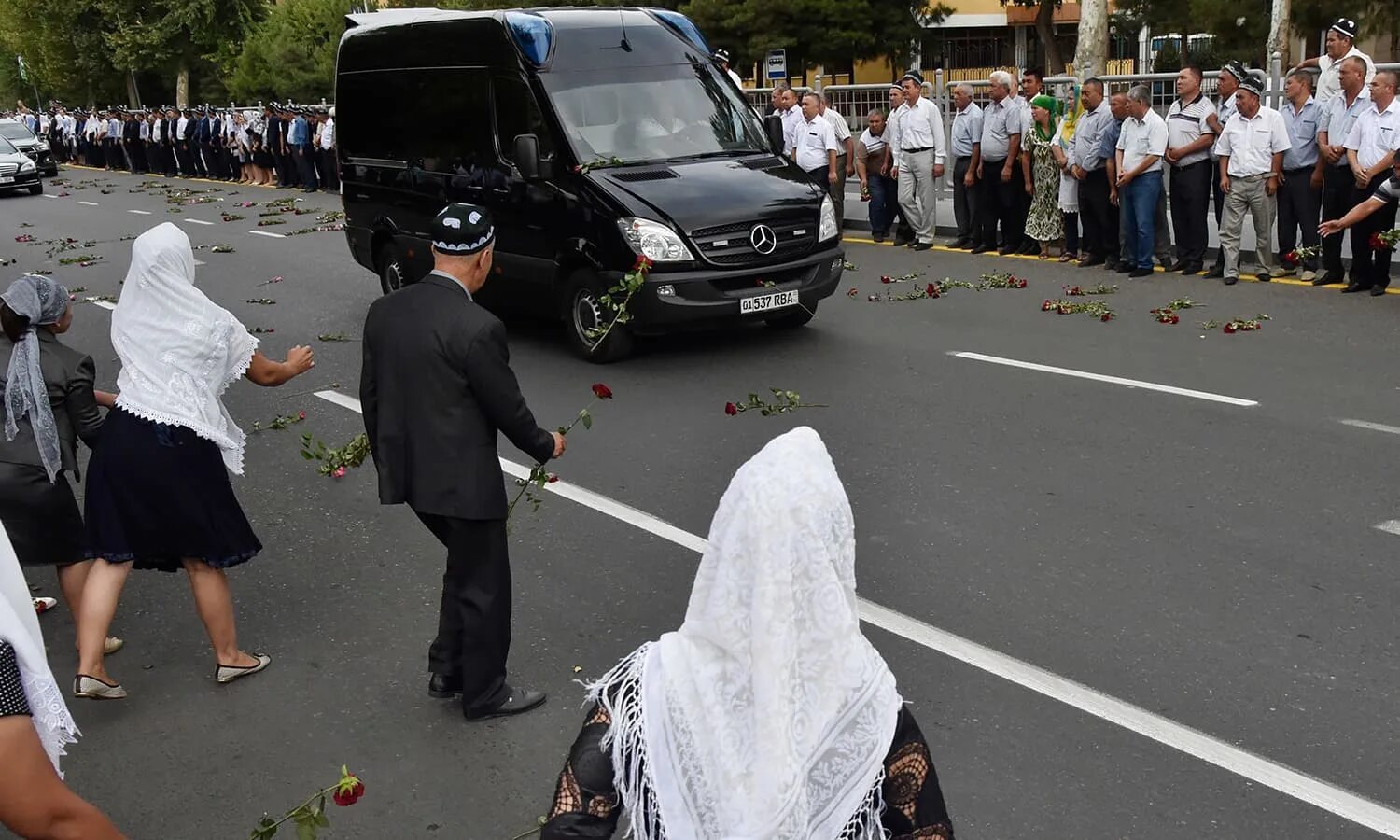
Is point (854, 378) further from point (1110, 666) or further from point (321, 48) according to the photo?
point (321, 48)

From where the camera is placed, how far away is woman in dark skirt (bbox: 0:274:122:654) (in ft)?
16.9

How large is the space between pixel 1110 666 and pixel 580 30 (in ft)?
24.3

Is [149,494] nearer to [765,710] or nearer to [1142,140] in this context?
[765,710]

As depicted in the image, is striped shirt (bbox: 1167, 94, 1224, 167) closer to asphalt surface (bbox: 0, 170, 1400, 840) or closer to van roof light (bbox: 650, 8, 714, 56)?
asphalt surface (bbox: 0, 170, 1400, 840)

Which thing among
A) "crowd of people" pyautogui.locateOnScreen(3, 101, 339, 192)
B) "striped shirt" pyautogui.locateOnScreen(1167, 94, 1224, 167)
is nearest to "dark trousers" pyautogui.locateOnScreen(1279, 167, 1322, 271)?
"striped shirt" pyautogui.locateOnScreen(1167, 94, 1224, 167)

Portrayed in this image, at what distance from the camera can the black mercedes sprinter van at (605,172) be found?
9914 millimetres

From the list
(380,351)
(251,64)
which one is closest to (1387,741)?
(380,351)

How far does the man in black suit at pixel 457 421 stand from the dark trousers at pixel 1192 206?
978 cm

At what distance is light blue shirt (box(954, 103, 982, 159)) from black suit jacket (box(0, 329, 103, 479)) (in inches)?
453

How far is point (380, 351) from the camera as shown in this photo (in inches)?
182

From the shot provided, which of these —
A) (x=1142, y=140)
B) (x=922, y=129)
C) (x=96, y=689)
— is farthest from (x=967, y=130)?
(x=96, y=689)

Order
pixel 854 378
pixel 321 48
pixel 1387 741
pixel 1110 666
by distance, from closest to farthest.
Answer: pixel 1387 741, pixel 1110 666, pixel 854 378, pixel 321 48

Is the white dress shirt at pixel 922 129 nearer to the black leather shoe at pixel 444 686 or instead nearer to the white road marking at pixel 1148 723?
the white road marking at pixel 1148 723

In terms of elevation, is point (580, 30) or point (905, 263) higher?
point (580, 30)
